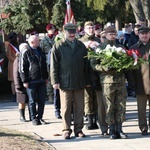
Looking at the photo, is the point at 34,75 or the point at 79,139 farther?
the point at 34,75

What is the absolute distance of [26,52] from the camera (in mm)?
10078

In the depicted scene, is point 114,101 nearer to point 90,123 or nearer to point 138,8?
point 90,123

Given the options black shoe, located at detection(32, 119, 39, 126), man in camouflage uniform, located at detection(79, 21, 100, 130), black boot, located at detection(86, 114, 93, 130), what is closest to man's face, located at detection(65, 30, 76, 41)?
man in camouflage uniform, located at detection(79, 21, 100, 130)

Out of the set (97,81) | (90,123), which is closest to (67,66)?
(97,81)

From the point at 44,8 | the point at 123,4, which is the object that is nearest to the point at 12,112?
the point at 44,8

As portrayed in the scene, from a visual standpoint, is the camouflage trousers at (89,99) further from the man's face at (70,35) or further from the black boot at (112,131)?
the man's face at (70,35)

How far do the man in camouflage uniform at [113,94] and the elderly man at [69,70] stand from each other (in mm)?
299

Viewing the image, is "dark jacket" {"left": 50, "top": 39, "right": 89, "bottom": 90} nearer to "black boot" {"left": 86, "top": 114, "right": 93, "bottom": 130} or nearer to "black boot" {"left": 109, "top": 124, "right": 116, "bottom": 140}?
"black boot" {"left": 109, "top": 124, "right": 116, "bottom": 140}

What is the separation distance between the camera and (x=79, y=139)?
8.51 metres

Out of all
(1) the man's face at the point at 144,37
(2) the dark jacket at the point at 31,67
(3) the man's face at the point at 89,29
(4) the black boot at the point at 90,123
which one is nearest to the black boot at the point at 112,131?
(4) the black boot at the point at 90,123

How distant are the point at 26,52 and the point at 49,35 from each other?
1947 millimetres

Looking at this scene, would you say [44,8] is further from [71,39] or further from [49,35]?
Result: [71,39]

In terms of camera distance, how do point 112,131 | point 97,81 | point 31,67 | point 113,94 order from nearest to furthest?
point 113,94 < point 112,131 < point 97,81 < point 31,67

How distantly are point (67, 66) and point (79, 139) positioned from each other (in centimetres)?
134
